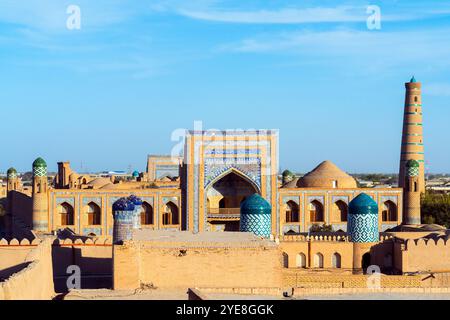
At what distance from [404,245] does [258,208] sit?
4060 millimetres

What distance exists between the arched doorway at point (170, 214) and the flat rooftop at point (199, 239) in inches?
486

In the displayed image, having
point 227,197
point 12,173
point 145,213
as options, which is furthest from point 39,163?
point 12,173

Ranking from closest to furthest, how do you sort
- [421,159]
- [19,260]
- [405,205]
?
[19,260] < [405,205] < [421,159]

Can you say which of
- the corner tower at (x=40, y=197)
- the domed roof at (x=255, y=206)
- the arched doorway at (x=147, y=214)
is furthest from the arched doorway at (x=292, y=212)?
the domed roof at (x=255, y=206)

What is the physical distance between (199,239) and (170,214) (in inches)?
567

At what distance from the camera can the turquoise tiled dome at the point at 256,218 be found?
2408 cm

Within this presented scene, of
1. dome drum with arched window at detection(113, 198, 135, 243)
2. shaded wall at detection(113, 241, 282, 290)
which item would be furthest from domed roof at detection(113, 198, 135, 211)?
shaded wall at detection(113, 241, 282, 290)

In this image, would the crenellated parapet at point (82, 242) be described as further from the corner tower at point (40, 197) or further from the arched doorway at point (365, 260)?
the corner tower at point (40, 197)

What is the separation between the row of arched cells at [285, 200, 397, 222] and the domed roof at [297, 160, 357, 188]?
5.05 ft

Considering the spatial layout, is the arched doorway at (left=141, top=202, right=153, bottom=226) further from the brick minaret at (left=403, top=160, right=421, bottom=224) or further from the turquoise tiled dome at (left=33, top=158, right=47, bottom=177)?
the brick minaret at (left=403, top=160, right=421, bottom=224)

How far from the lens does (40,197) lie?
31.8 metres
